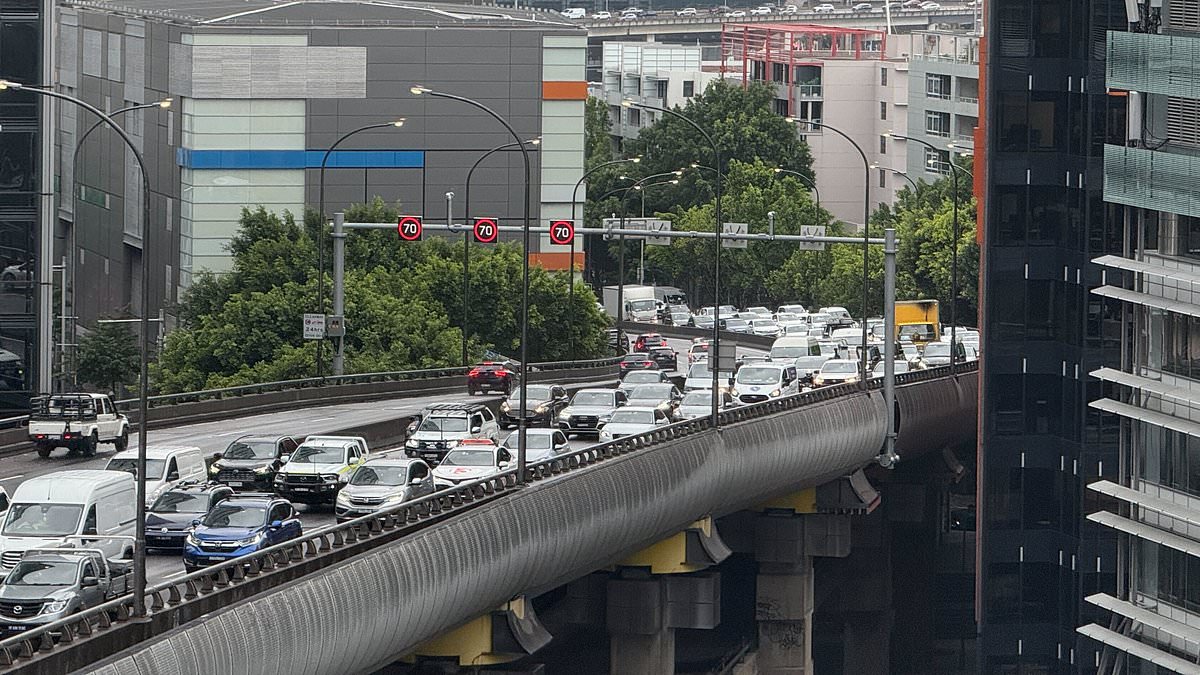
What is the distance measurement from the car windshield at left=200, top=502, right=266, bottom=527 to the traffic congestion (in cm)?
4

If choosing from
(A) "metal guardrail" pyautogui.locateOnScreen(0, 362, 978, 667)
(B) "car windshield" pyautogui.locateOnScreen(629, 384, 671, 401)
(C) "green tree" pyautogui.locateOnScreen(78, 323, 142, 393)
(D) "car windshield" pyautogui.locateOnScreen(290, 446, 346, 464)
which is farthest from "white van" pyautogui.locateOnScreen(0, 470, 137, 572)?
(C) "green tree" pyautogui.locateOnScreen(78, 323, 142, 393)

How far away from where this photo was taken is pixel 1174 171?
56.1 meters

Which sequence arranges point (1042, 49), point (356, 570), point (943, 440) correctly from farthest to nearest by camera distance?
point (943, 440) → point (1042, 49) → point (356, 570)

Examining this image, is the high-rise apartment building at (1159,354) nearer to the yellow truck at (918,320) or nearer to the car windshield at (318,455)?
the car windshield at (318,455)

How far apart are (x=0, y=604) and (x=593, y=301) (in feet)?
258

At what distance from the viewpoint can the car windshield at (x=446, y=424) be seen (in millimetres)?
67562

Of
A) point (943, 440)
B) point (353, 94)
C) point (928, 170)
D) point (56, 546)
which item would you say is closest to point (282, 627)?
point (56, 546)

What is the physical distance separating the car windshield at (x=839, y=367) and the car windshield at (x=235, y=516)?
49.2 metres

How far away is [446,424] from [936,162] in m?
107

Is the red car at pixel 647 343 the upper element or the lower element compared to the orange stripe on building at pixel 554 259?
lower

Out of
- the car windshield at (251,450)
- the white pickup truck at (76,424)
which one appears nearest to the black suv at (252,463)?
the car windshield at (251,450)

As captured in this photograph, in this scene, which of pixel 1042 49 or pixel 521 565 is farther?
pixel 1042 49

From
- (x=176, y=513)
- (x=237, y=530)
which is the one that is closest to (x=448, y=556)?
(x=237, y=530)

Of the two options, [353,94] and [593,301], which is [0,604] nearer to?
[593,301]
